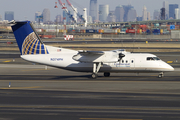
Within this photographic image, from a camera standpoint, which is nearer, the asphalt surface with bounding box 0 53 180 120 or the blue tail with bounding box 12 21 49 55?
the asphalt surface with bounding box 0 53 180 120

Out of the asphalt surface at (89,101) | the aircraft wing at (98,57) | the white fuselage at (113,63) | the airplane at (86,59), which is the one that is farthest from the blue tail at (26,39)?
the asphalt surface at (89,101)

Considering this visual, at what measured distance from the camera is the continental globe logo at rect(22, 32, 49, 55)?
1216 inches

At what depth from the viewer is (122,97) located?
1975cm

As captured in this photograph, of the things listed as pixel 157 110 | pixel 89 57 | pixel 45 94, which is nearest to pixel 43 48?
pixel 89 57

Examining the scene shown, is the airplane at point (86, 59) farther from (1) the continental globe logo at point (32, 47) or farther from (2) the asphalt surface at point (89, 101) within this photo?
(2) the asphalt surface at point (89, 101)

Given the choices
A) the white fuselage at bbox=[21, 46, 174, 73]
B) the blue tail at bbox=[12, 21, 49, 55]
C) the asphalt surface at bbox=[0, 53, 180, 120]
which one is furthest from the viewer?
the blue tail at bbox=[12, 21, 49, 55]

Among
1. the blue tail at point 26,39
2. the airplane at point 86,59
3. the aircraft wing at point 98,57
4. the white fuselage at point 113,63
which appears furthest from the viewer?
the blue tail at point 26,39

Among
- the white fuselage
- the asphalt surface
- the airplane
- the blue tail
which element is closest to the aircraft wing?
the airplane

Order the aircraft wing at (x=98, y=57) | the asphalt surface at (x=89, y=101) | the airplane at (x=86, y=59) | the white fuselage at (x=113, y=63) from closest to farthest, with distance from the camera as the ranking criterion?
the asphalt surface at (x=89, y=101) → the aircraft wing at (x=98, y=57) → the airplane at (x=86, y=59) → the white fuselage at (x=113, y=63)

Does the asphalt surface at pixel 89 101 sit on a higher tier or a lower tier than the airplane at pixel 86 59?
lower

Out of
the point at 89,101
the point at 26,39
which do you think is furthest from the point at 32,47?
the point at 89,101

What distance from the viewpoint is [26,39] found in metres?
30.9

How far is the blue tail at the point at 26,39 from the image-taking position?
3081 centimetres

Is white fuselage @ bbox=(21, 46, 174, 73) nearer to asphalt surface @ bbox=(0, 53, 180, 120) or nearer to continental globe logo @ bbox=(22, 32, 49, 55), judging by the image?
continental globe logo @ bbox=(22, 32, 49, 55)
